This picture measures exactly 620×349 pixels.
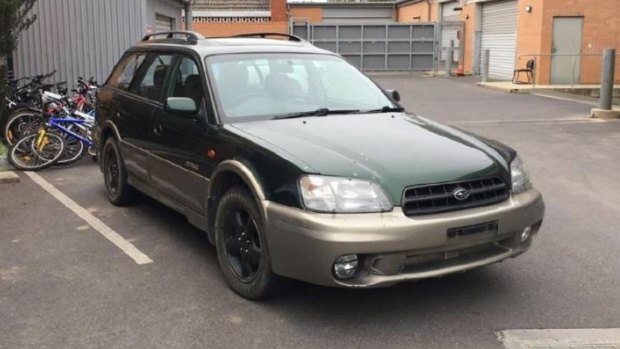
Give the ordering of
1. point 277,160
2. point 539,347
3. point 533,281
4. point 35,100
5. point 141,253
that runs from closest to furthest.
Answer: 1. point 539,347
2. point 277,160
3. point 533,281
4. point 141,253
5. point 35,100

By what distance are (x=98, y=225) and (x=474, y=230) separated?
3.69 metres

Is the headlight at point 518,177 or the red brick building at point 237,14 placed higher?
the red brick building at point 237,14

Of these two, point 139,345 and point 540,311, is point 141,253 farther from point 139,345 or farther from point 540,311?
point 540,311

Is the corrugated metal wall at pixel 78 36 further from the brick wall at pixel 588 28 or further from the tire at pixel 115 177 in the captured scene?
the brick wall at pixel 588 28

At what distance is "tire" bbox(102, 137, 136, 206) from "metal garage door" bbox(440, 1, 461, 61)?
27777 millimetres

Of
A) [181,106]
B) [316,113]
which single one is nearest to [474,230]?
[316,113]

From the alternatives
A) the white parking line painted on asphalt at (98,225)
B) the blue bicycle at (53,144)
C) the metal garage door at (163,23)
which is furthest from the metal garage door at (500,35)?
the white parking line painted on asphalt at (98,225)

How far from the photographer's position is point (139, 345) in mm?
3770

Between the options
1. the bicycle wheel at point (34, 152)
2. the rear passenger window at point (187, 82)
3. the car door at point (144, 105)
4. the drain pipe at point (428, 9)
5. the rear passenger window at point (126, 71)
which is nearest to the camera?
the rear passenger window at point (187, 82)

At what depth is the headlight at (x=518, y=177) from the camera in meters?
4.38

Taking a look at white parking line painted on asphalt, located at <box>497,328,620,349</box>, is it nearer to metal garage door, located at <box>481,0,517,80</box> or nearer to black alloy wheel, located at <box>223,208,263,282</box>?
black alloy wheel, located at <box>223,208,263,282</box>

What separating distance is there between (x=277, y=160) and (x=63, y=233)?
112 inches

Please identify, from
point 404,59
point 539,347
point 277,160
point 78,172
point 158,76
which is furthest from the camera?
point 404,59

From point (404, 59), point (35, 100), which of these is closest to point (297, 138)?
point (35, 100)
